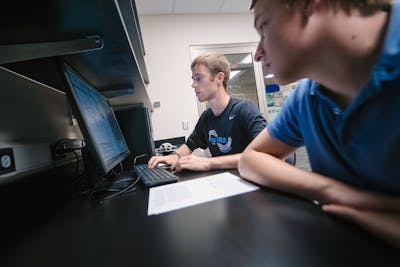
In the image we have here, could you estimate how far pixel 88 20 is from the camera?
55cm

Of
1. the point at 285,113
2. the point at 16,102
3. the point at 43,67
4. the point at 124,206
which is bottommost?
the point at 124,206

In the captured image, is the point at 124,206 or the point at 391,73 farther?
the point at 124,206

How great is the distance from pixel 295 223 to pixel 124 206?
0.46 metres

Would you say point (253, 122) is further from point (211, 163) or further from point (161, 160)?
point (161, 160)

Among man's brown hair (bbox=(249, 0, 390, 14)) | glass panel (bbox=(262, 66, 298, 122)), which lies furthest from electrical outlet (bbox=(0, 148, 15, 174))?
glass panel (bbox=(262, 66, 298, 122))

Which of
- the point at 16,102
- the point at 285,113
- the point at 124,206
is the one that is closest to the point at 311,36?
the point at 285,113

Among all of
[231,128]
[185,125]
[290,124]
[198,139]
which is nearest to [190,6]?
[185,125]

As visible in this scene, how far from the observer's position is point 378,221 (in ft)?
1.10

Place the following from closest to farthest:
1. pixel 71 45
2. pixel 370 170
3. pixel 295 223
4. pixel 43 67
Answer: pixel 295 223
pixel 370 170
pixel 71 45
pixel 43 67

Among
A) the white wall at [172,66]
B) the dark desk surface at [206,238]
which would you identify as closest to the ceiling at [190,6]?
the white wall at [172,66]

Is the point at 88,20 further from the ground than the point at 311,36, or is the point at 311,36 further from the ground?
the point at 88,20

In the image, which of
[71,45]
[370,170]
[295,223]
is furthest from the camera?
[71,45]

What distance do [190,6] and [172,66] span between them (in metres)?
0.82

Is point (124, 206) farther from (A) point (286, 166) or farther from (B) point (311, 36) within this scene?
(B) point (311, 36)
